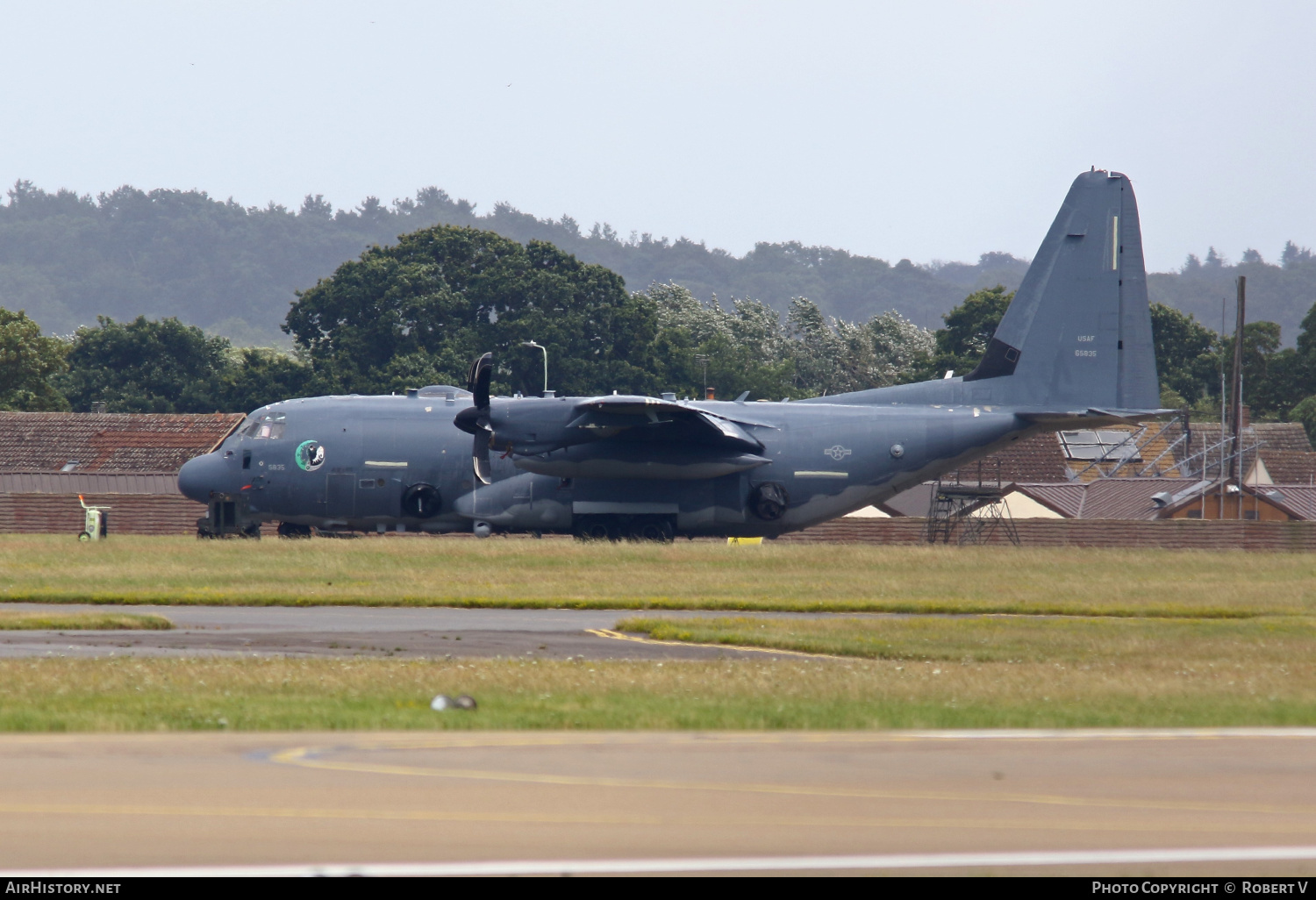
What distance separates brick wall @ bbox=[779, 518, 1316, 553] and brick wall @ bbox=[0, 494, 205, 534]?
21874mm

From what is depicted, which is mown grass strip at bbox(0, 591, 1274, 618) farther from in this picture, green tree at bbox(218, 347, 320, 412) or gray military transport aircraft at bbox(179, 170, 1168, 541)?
green tree at bbox(218, 347, 320, 412)

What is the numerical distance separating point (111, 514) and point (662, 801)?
44.1 metres

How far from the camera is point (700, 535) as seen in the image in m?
37.3

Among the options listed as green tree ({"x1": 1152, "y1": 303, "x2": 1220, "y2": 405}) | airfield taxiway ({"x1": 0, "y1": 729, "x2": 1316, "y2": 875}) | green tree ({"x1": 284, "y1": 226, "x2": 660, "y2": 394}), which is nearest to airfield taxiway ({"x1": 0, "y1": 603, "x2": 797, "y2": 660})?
airfield taxiway ({"x1": 0, "y1": 729, "x2": 1316, "y2": 875})

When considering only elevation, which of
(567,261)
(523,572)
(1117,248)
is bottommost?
(523,572)

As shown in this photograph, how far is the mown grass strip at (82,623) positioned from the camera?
A: 62.8 feet

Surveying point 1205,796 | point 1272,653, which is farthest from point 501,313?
point 1205,796

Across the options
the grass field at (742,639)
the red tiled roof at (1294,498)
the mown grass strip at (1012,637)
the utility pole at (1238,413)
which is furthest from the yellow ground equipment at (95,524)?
the red tiled roof at (1294,498)

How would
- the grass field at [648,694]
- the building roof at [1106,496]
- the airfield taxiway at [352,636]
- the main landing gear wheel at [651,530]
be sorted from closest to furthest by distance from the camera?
the grass field at [648,694], the airfield taxiway at [352,636], the main landing gear wheel at [651,530], the building roof at [1106,496]

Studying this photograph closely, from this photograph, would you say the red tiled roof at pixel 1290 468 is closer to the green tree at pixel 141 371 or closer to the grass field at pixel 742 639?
the grass field at pixel 742 639

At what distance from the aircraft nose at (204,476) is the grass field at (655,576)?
139cm

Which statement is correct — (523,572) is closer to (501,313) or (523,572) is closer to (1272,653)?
(1272,653)

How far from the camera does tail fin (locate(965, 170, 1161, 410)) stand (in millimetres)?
36188

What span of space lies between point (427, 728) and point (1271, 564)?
29.3 metres
